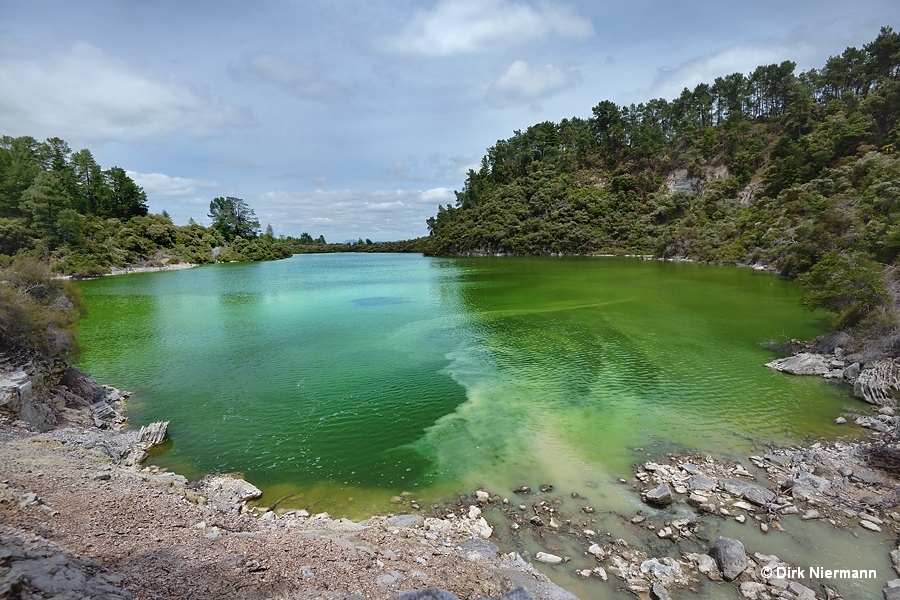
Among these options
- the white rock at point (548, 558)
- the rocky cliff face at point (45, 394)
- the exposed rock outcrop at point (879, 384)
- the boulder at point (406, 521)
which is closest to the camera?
the white rock at point (548, 558)

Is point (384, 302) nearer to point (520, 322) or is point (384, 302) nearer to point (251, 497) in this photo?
point (520, 322)

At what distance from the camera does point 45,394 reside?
46.0 feet

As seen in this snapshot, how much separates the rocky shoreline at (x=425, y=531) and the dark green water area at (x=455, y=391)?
91 centimetres

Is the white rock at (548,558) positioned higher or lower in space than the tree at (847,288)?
lower

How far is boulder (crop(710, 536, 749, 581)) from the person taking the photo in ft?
25.0

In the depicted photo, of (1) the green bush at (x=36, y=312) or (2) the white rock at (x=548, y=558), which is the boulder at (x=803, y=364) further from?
(1) the green bush at (x=36, y=312)

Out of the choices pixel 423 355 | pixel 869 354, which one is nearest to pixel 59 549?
pixel 423 355

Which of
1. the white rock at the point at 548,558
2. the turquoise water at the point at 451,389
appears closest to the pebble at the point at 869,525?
the turquoise water at the point at 451,389

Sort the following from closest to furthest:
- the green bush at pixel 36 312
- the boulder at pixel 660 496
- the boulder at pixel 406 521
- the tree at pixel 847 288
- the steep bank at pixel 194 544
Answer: the steep bank at pixel 194 544 < the boulder at pixel 406 521 < the boulder at pixel 660 496 < the green bush at pixel 36 312 < the tree at pixel 847 288

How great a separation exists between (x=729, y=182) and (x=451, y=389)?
100916 millimetres

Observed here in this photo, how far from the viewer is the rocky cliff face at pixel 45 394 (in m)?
12.3

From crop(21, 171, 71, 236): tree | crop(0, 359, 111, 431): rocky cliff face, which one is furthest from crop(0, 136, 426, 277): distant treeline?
crop(0, 359, 111, 431): rocky cliff face

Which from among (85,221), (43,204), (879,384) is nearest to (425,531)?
(879,384)

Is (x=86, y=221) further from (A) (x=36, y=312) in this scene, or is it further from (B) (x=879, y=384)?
→ (B) (x=879, y=384)
